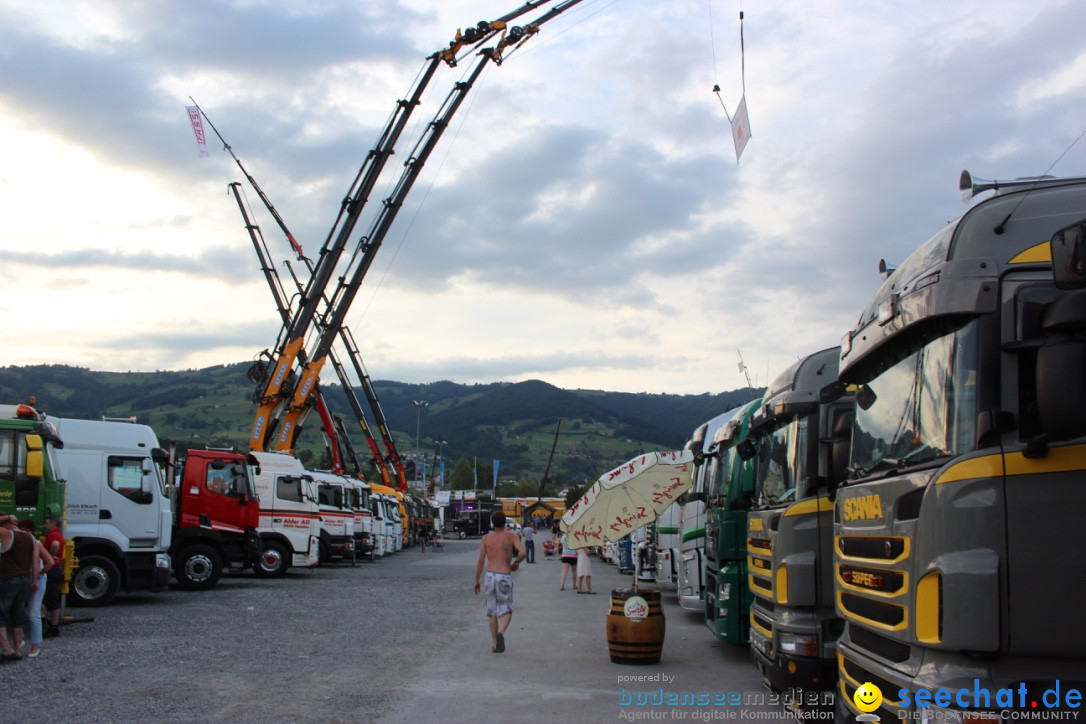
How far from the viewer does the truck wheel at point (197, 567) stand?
67.3ft

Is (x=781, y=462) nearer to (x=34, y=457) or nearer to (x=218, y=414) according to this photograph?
(x=34, y=457)

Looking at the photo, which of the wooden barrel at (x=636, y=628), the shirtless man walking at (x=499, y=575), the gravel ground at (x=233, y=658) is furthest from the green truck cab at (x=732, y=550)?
the gravel ground at (x=233, y=658)

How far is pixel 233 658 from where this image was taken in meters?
10.9

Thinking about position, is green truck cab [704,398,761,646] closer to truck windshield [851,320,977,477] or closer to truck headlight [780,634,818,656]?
truck headlight [780,634,818,656]

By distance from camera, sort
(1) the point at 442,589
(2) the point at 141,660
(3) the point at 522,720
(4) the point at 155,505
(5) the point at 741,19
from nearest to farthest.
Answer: (3) the point at 522,720 → (2) the point at 141,660 → (5) the point at 741,19 → (4) the point at 155,505 → (1) the point at 442,589

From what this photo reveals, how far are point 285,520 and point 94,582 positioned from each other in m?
9.32

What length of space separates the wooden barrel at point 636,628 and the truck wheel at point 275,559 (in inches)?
641

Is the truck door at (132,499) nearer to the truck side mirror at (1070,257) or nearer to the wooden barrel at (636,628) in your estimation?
the wooden barrel at (636,628)

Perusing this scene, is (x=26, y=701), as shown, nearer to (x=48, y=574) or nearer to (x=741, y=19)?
(x=48, y=574)

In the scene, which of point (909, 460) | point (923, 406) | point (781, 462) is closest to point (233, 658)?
point (781, 462)

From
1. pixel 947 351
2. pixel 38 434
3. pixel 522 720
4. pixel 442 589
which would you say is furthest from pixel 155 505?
pixel 947 351

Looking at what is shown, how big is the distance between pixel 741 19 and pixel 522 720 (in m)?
8.58

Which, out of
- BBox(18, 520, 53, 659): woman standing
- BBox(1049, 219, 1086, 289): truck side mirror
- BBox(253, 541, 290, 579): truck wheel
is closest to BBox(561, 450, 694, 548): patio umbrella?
BBox(18, 520, 53, 659): woman standing

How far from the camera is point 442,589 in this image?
70.6 feet
